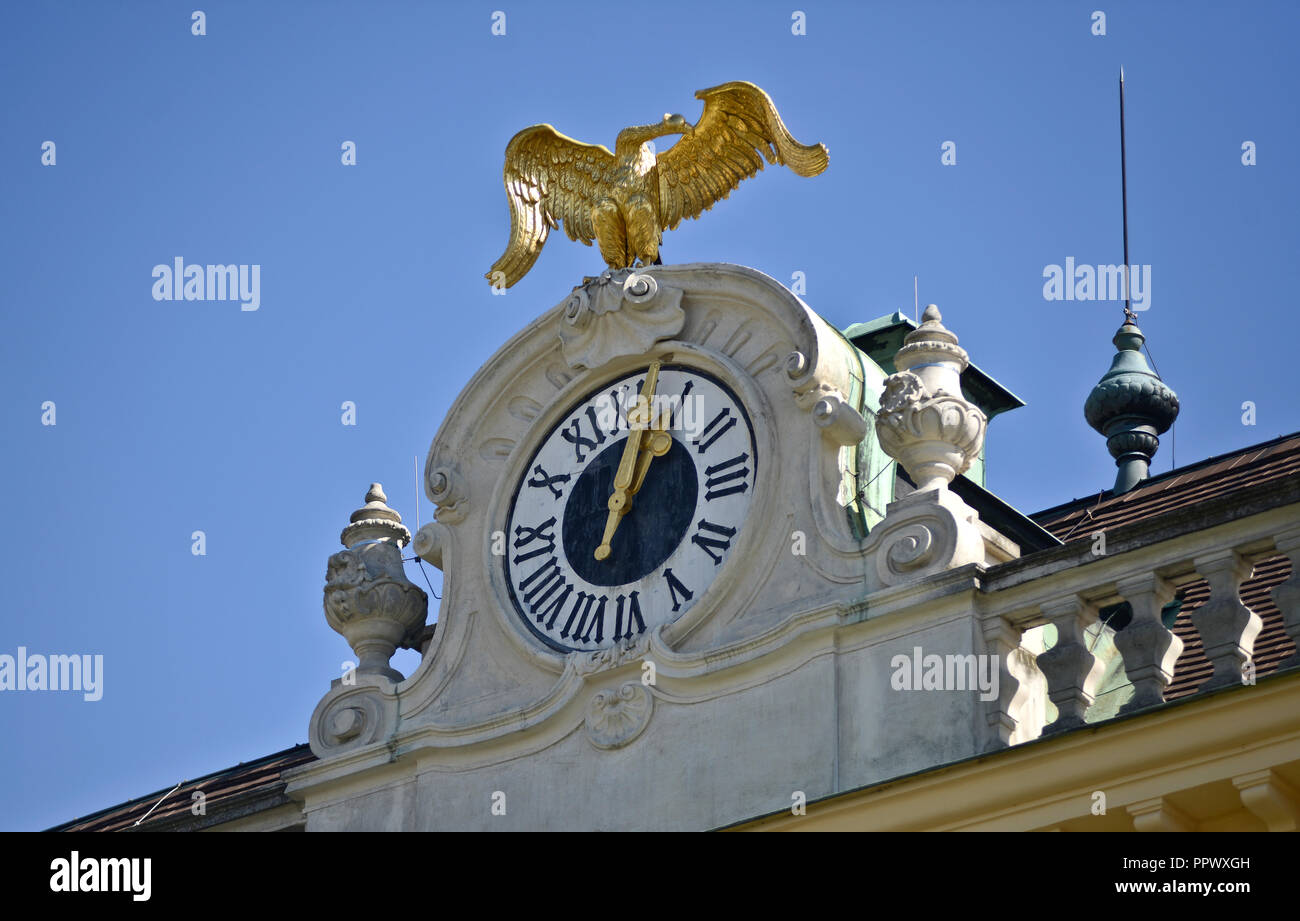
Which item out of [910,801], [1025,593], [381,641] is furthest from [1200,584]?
[381,641]

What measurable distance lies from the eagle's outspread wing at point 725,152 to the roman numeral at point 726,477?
1.86m

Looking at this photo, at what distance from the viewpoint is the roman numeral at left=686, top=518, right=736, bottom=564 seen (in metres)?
18.4

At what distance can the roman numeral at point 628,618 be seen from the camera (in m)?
18.5

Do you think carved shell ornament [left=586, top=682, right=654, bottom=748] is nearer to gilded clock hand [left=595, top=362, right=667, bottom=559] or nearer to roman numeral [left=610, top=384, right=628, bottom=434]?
gilded clock hand [left=595, top=362, right=667, bottom=559]

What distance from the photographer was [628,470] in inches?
743

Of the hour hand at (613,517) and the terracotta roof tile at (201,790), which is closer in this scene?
the hour hand at (613,517)

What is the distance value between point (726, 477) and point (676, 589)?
0.73 metres

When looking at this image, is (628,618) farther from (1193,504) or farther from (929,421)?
(1193,504)

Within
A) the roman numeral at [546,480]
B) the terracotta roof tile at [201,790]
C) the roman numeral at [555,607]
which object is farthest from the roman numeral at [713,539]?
the terracotta roof tile at [201,790]

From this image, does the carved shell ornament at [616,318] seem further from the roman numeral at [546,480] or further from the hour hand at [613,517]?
the hour hand at [613,517]

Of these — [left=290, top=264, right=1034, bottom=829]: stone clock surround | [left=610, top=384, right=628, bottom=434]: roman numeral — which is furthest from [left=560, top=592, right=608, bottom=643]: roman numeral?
[left=610, top=384, right=628, bottom=434]: roman numeral
